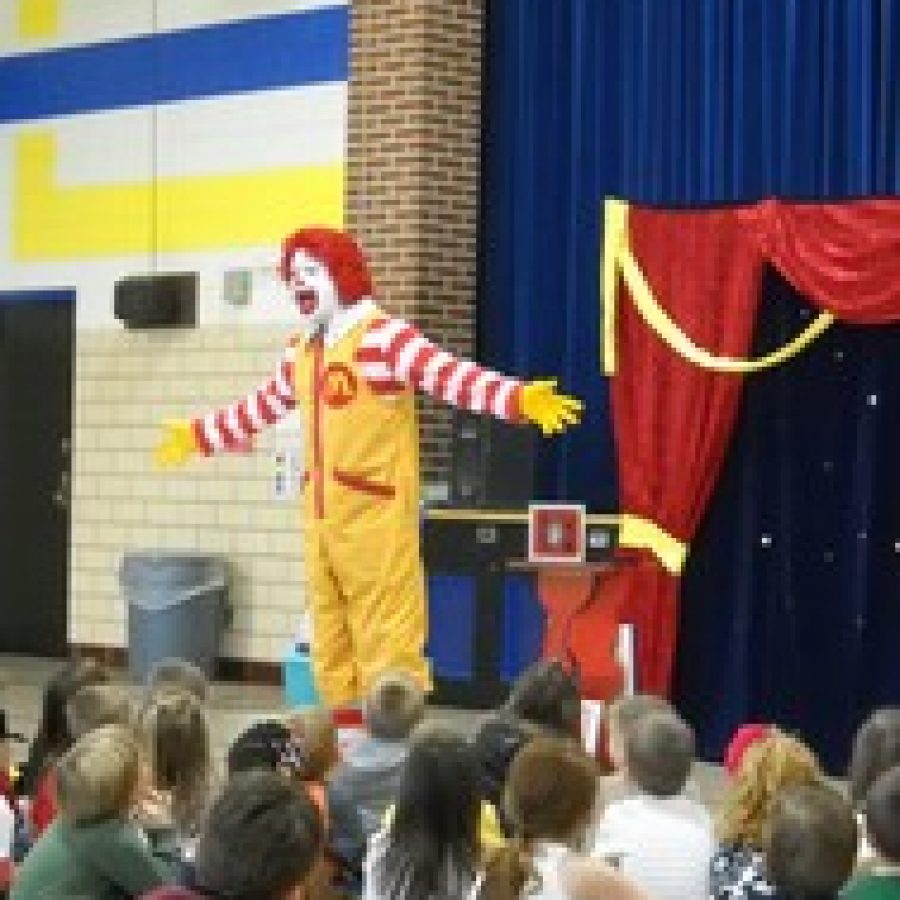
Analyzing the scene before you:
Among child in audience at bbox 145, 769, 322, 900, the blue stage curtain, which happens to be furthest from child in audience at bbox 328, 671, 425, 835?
the blue stage curtain

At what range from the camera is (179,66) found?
12.0 meters

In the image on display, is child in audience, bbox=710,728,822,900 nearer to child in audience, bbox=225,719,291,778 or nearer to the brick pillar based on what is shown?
child in audience, bbox=225,719,291,778

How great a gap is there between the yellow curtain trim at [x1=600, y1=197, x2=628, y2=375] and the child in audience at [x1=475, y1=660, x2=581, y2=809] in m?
4.16

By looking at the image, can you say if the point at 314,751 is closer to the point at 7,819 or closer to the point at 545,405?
the point at 7,819

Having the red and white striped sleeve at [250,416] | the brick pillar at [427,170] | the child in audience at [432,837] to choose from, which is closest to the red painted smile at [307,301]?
the red and white striped sleeve at [250,416]

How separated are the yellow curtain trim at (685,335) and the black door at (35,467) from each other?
14.2ft

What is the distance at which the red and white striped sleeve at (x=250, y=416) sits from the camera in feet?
26.1

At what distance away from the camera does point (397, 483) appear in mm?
7270

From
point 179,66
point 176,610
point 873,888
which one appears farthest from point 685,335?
point 873,888

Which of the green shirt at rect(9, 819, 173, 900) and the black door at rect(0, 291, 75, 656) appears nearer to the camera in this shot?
the green shirt at rect(9, 819, 173, 900)

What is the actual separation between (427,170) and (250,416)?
279cm

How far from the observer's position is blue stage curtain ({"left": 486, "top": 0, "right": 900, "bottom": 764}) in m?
9.04

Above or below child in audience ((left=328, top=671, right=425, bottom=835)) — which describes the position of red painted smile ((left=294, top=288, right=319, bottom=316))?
above

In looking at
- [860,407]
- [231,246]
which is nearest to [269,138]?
[231,246]
